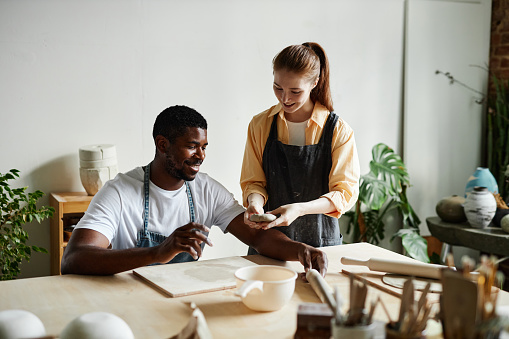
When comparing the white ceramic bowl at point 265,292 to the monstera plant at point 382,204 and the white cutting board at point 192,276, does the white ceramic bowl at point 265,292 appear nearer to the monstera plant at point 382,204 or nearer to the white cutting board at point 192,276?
the white cutting board at point 192,276

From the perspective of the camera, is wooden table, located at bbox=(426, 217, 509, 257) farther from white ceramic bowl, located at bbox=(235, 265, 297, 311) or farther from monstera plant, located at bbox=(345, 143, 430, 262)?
white ceramic bowl, located at bbox=(235, 265, 297, 311)

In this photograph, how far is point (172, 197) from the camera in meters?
2.19

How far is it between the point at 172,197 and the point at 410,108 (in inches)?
111

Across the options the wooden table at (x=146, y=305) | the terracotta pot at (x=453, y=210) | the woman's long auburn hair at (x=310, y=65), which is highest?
the woman's long auburn hair at (x=310, y=65)

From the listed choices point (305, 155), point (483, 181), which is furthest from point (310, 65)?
point (483, 181)

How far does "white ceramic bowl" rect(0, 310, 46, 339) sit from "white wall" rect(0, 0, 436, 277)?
244 cm

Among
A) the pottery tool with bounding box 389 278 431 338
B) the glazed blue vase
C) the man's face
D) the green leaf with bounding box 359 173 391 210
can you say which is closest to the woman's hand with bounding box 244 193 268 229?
the man's face

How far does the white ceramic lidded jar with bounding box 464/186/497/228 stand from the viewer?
3699mm

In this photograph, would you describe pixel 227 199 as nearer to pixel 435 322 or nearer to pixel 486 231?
pixel 435 322

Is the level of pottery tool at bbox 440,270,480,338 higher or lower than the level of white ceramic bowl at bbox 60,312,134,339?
higher

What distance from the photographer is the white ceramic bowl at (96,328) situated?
1.13 metres

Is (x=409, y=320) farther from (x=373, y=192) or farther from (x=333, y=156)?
(x=373, y=192)

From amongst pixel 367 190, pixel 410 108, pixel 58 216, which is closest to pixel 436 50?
pixel 410 108

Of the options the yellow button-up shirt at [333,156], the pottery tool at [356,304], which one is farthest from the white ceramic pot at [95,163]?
the pottery tool at [356,304]
